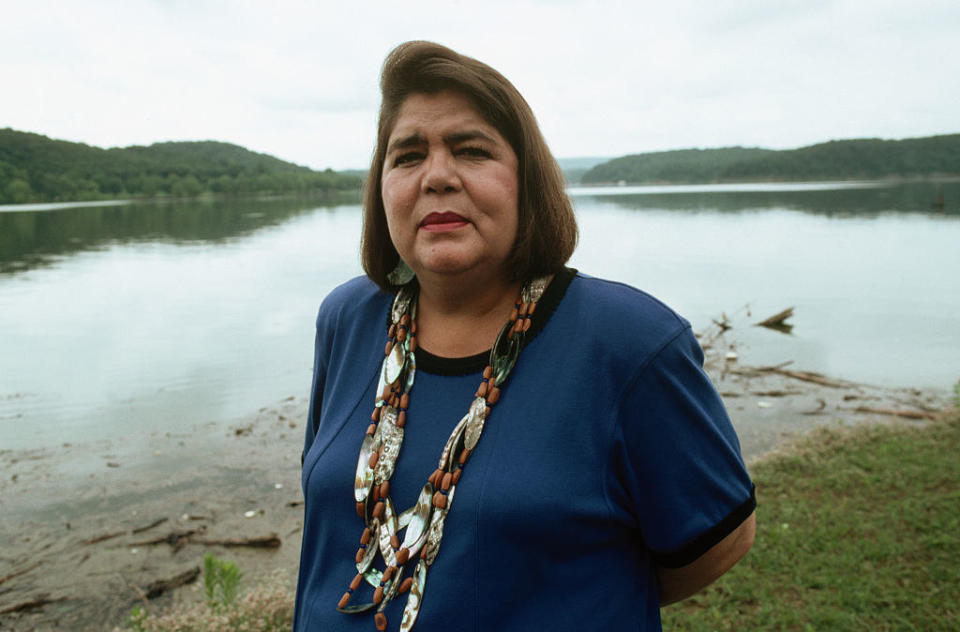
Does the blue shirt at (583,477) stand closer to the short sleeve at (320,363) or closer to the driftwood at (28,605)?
the short sleeve at (320,363)

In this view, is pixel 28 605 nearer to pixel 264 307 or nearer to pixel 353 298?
pixel 353 298

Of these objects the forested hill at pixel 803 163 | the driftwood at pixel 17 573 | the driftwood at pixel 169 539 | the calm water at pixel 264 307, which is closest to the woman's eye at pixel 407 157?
the driftwood at pixel 169 539

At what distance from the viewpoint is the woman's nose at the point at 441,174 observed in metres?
1.73

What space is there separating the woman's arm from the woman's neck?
78 centimetres

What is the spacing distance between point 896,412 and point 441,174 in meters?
8.73

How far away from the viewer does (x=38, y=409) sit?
10.2 m

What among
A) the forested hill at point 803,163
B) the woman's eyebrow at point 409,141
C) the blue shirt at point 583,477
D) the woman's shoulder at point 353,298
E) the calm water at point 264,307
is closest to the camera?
the blue shirt at point 583,477

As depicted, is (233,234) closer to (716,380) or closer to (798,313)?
(798,313)

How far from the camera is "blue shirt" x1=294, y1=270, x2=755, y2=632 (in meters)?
1.53

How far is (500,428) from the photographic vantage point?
1.62m

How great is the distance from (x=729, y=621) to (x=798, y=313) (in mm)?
15791

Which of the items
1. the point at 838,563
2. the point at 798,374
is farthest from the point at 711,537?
the point at 798,374

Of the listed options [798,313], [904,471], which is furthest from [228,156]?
[904,471]

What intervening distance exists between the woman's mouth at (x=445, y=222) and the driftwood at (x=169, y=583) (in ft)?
15.5
